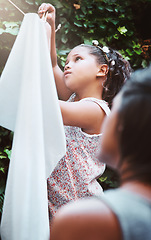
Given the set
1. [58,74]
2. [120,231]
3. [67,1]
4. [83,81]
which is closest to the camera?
[120,231]

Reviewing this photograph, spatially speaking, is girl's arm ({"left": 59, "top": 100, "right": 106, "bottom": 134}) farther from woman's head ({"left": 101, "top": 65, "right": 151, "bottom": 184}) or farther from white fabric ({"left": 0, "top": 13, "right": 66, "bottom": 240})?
woman's head ({"left": 101, "top": 65, "right": 151, "bottom": 184})

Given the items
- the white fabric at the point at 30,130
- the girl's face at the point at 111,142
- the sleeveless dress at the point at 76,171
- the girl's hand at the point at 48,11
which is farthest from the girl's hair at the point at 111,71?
the girl's face at the point at 111,142

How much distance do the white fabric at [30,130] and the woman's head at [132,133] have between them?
1.62ft

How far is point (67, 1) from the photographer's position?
2.41 metres

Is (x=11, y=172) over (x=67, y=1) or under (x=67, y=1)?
under

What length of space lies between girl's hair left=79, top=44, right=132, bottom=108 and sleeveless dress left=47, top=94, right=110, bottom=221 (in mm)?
173

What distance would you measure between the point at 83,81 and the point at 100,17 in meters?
0.96

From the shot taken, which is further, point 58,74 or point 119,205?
→ point 58,74

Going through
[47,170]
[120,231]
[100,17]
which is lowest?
[47,170]

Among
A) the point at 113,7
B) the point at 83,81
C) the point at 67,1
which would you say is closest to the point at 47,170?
the point at 83,81

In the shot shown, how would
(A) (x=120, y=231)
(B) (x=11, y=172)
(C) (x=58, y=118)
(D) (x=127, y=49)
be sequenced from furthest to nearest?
(D) (x=127, y=49) → (C) (x=58, y=118) → (B) (x=11, y=172) → (A) (x=120, y=231)

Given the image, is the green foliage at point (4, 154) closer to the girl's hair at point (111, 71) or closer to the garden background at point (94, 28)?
the garden background at point (94, 28)

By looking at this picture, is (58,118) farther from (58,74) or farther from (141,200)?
(141,200)

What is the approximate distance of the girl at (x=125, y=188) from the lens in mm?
706
